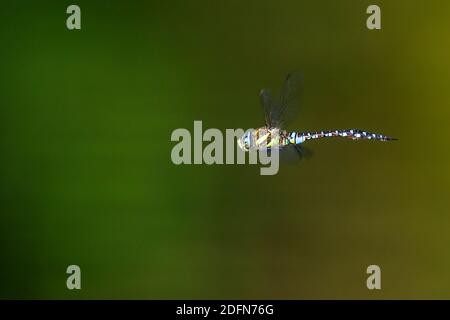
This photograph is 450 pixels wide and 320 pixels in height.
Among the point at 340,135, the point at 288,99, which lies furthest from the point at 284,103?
the point at 340,135

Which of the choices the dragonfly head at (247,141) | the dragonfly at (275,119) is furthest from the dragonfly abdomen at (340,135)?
the dragonfly head at (247,141)

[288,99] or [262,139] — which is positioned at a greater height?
[288,99]

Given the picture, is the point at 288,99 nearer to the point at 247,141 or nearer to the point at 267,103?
the point at 267,103

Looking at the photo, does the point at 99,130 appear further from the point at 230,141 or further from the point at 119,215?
the point at 230,141
